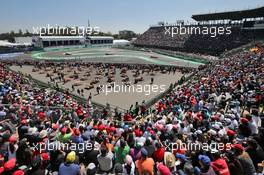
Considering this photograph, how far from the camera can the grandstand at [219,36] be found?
6488 centimetres

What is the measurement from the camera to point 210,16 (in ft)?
260

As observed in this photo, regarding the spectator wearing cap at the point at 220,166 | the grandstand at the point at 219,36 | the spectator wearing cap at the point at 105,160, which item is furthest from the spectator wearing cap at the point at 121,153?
A: the grandstand at the point at 219,36

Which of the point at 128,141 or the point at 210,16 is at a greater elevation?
the point at 210,16

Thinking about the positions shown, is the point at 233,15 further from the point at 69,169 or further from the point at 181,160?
the point at 69,169

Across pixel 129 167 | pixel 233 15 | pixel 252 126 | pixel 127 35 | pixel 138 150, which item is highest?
pixel 127 35

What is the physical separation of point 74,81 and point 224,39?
48.1 meters

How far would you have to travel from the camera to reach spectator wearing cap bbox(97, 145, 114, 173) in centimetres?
727

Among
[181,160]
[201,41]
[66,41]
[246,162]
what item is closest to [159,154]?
[181,160]

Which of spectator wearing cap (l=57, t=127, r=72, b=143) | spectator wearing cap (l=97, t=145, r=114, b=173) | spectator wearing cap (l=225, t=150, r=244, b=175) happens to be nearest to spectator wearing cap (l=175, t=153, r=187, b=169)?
spectator wearing cap (l=225, t=150, r=244, b=175)

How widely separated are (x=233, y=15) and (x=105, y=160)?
7272cm

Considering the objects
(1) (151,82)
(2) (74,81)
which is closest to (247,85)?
(1) (151,82)

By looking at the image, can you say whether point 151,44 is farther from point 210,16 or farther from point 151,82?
point 151,82

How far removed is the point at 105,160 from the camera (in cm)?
727

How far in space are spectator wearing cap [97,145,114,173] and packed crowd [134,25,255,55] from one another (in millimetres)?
64569
